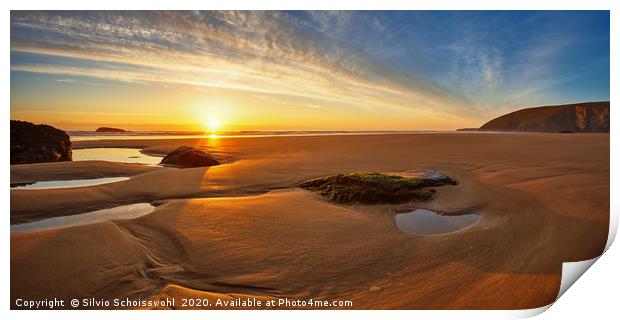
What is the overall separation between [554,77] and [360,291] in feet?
14.0

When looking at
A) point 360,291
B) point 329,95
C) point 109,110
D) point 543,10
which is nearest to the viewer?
point 360,291

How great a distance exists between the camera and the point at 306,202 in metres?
4.17

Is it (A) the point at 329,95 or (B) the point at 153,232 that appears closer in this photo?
(B) the point at 153,232

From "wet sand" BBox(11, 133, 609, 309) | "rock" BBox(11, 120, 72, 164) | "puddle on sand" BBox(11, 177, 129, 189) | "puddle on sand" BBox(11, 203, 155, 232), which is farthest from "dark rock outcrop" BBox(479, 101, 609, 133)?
"rock" BBox(11, 120, 72, 164)

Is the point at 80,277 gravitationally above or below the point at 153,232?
below

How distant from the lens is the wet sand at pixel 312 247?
2.43 m

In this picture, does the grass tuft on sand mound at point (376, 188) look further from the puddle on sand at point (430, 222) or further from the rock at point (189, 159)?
the rock at point (189, 159)

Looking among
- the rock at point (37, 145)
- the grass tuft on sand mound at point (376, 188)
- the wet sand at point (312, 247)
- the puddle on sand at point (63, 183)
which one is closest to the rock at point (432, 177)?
the grass tuft on sand mound at point (376, 188)

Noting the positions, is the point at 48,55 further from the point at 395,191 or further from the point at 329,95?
the point at 395,191

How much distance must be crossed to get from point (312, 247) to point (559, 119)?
12637 millimetres

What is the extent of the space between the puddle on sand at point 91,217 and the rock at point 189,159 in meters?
3.57

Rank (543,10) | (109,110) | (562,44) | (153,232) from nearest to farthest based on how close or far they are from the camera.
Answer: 1. (153,232)
2. (543,10)
3. (562,44)
4. (109,110)

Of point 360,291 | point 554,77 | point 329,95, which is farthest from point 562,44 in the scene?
point 360,291

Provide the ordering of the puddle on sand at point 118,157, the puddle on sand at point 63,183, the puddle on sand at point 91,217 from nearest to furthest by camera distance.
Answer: the puddle on sand at point 91,217, the puddle on sand at point 63,183, the puddle on sand at point 118,157
